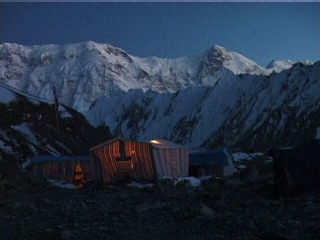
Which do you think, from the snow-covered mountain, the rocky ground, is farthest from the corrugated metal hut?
the snow-covered mountain

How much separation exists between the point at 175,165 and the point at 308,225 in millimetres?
20650

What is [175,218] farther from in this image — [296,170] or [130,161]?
[130,161]

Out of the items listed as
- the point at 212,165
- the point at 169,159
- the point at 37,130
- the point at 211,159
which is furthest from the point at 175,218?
the point at 37,130

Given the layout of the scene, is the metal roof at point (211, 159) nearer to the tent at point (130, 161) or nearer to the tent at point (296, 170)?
the tent at point (130, 161)

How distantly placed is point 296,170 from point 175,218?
5497 millimetres

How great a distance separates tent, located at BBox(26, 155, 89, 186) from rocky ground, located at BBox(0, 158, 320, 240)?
15.3m

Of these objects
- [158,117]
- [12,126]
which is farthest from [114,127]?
[12,126]

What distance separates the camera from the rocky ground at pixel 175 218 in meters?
11.6

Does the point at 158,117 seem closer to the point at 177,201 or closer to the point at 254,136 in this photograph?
the point at 254,136

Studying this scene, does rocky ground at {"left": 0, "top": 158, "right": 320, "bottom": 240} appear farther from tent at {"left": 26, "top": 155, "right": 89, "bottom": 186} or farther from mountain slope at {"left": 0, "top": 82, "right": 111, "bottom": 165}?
mountain slope at {"left": 0, "top": 82, "right": 111, "bottom": 165}

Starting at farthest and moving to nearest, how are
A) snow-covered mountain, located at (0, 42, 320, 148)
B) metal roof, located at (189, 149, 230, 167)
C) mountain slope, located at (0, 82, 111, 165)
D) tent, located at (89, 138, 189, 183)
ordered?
1. snow-covered mountain, located at (0, 42, 320, 148)
2. mountain slope, located at (0, 82, 111, 165)
3. metal roof, located at (189, 149, 230, 167)
4. tent, located at (89, 138, 189, 183)

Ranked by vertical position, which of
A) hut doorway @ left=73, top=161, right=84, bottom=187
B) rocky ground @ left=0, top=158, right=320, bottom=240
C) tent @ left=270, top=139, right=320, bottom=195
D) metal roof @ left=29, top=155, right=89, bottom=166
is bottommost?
hut doorway @ left=73, top=161, right=84, bottom=187

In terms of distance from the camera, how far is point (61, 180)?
37.5 metres

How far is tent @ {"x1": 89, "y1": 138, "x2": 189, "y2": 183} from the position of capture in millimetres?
30047
